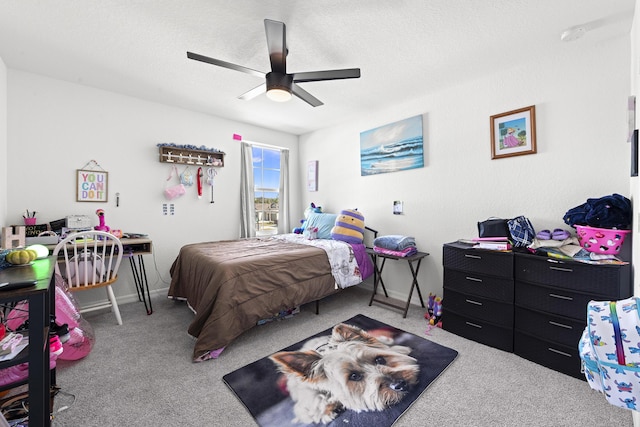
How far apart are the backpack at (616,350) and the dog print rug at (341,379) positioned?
102 centimetres

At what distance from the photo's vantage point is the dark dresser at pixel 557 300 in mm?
1774

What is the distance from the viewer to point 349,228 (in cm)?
347

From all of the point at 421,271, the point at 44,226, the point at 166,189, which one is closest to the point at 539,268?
the point at 421,271

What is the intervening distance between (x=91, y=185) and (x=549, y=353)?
14.9 feet

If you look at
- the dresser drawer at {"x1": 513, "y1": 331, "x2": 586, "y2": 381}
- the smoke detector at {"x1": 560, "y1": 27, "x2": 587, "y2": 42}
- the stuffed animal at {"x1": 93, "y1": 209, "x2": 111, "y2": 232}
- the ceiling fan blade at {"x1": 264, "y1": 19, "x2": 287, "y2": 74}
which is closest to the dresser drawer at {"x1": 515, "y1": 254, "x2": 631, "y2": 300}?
the dresser drawer at {"x1": 513, "y1": 331, "x2": 586, "y2": 381}

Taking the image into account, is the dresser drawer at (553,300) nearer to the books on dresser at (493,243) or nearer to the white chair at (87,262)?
the books on dresser at (493,243)

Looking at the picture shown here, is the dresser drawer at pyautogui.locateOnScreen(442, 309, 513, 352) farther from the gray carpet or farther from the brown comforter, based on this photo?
the brown comforter

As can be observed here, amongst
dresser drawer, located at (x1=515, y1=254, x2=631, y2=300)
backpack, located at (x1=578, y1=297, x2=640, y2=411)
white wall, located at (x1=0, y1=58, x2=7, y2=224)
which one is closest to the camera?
backpack, located at (x1=578, y1=297, x2=640, y2=411)

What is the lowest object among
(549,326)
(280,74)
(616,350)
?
(549,326)

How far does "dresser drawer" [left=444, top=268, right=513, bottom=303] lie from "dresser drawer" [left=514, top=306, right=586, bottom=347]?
15 centimetres

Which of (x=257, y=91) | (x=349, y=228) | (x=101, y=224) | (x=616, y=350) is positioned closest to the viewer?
(x=616, y=350)

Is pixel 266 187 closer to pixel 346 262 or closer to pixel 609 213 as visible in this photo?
pixel 346 262

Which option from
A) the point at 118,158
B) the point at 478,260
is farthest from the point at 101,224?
the point at 478,260

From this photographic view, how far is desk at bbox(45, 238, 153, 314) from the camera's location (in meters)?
2.84
